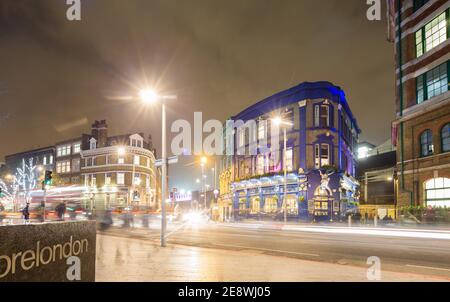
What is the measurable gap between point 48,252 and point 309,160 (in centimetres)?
3927

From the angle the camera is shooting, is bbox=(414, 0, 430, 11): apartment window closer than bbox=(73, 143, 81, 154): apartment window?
Yes

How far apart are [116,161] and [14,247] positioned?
219 feet

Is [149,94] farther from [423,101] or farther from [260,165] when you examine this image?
[260,165]

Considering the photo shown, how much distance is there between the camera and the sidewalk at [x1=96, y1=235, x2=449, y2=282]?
25.9 ft

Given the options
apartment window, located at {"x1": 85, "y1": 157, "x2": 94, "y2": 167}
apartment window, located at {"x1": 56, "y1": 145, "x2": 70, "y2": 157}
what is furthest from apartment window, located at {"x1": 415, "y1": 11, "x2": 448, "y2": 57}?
apartment window, located at {"x1": 56, "y1": 145, "x2": 70, "y2": 157}

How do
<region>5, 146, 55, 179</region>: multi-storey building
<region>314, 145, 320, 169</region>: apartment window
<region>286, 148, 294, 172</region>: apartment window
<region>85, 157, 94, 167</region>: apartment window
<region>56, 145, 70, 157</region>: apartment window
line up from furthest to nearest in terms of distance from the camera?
<region>5, 146, 55, 179</region>: multi-storey building, <region>56, 145, 70, 157</region>: apartment window, <region>85, 157, 94, 167</region>: apartment window, <region>286, 148, 294, 172</region>: apartment window, <region>314, 145, 320, 169</region>: apartment window

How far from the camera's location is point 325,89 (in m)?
42.7

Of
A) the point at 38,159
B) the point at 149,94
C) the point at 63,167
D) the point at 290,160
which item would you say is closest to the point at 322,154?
the point at 290,160

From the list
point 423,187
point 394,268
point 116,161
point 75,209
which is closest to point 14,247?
point 394,268

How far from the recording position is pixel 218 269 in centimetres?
910

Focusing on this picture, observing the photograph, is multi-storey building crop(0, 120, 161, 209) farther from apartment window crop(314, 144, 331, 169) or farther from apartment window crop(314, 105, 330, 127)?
apartment window crop(314, 105, 330, 127)

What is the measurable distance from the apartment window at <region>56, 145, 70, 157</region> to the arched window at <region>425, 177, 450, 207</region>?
66.2 metres

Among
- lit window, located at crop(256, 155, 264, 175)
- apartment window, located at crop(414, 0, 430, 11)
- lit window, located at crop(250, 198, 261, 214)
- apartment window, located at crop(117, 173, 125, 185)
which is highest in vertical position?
apartment window, located at crop(414, 0, 430, 11)
